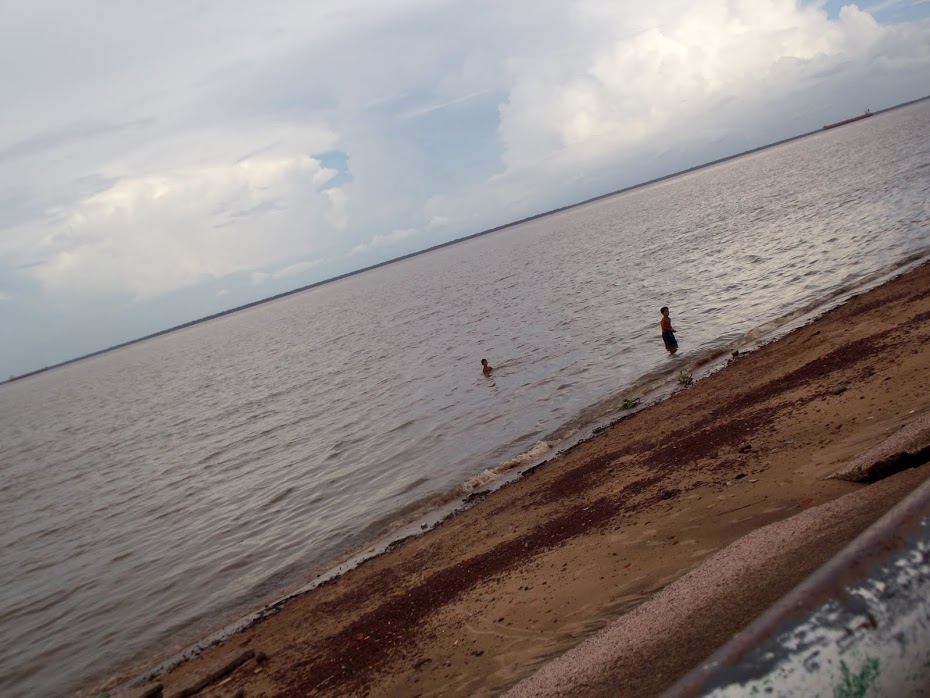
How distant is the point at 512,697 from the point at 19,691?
42.5ft

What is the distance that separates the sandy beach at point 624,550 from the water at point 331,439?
325 cm

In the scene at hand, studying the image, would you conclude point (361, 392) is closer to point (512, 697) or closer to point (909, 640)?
point (512, 697)

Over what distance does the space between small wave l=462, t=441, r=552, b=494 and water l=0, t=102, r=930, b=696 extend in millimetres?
243

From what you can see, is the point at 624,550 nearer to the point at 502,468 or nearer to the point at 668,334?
the point at 502,468

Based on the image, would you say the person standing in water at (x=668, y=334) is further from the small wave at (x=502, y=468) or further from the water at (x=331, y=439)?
the small wave at (x=502, y=468)

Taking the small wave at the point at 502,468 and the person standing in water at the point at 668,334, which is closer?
the small wave at the point at 502,468

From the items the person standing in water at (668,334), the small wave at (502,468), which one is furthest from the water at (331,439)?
the person standing in water at (668,334)

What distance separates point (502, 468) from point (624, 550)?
8.59 meters

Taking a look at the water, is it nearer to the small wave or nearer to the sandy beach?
the small wave

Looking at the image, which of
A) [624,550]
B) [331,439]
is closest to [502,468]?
[624,550]

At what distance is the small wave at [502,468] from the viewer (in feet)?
53.3

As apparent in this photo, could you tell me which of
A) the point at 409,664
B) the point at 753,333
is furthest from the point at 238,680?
the point at 753,333

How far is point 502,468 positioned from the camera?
1681 cm

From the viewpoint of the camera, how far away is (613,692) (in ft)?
13.2
